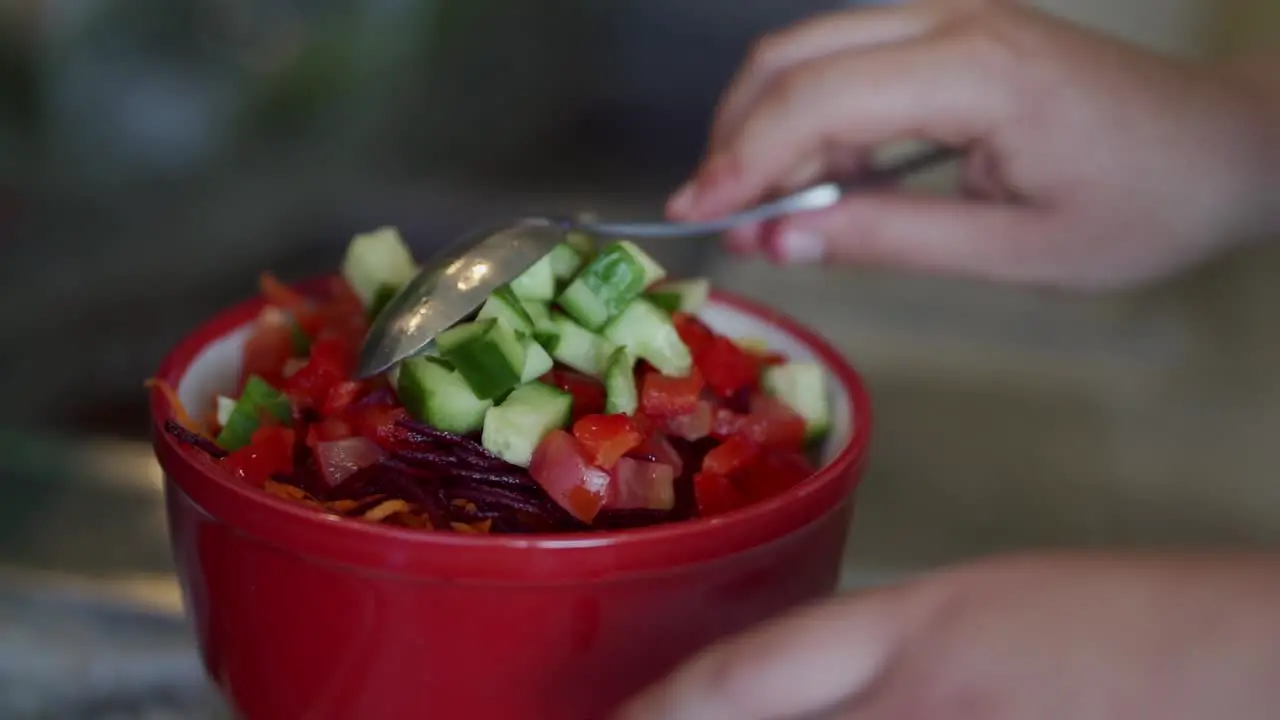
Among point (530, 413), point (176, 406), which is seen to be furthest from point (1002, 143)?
point (176, 406)

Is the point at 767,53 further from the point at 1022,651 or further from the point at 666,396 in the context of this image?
the point at 1022,651

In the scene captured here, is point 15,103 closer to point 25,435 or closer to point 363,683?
point 25,435

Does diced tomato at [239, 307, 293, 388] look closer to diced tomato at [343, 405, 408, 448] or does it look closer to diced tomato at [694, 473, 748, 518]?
diced tomato at [343, 405, 408, 448]

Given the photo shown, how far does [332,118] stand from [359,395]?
2.27ft

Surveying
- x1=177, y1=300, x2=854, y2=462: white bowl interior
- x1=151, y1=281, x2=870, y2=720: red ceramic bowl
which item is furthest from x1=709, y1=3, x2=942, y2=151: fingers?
x1=151, y1=281, x2=870, y2=720: red ceramic bowl

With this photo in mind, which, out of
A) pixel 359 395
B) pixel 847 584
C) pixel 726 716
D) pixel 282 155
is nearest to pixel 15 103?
pixel 282 155

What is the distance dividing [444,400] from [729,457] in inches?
5.1

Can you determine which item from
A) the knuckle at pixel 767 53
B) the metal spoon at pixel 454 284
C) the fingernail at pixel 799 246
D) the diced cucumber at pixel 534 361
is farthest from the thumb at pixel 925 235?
the diced cucumber at pixel 534 361

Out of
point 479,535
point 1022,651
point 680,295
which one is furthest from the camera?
point 680,295

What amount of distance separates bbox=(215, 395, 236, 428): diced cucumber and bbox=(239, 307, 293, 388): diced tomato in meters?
0.05

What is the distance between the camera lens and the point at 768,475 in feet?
1.90

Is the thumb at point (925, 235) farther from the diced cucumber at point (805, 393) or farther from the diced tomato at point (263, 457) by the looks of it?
the diced tomato at point (263, 457)

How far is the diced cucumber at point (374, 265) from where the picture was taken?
2.15 ft

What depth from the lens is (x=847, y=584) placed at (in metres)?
0.87
